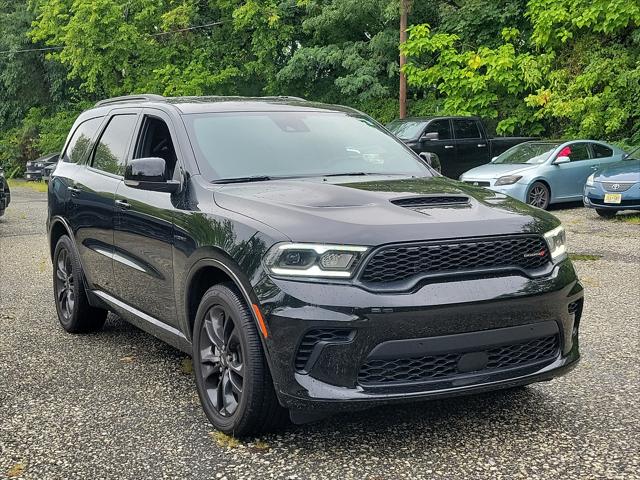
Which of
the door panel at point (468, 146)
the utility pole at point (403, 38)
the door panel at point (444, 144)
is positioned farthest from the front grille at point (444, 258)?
the utility pole at point (403, 38)

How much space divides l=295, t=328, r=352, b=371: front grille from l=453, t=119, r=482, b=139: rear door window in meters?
16.5

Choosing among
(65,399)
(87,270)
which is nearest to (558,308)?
(65,399)

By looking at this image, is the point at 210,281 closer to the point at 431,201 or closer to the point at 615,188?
the point at 431,201

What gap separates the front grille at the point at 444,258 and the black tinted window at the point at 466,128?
52.5 feet

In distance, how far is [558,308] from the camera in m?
3.80

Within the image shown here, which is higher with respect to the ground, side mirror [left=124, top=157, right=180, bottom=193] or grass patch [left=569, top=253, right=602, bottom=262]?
side mirror [left=124, top=157, right=180, bottom=193]

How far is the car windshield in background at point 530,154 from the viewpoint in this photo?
15.8 meters

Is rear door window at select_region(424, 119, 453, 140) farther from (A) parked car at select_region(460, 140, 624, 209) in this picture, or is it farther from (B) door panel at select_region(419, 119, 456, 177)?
(A) parked car at select_region(460, 140, 624, 209)

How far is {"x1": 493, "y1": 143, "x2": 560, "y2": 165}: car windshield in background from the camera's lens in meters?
15.8

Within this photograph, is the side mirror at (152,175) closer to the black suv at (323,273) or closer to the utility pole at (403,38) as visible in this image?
the black suv at (323,273)

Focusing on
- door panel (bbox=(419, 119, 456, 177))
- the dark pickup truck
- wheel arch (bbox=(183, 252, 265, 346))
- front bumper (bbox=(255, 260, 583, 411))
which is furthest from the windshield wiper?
door panel (bbox=(419, 119, 456, 177))

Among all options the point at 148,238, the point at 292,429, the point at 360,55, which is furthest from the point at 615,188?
the point at 360,55

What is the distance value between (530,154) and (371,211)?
42.7ft

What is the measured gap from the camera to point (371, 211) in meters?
3.75
